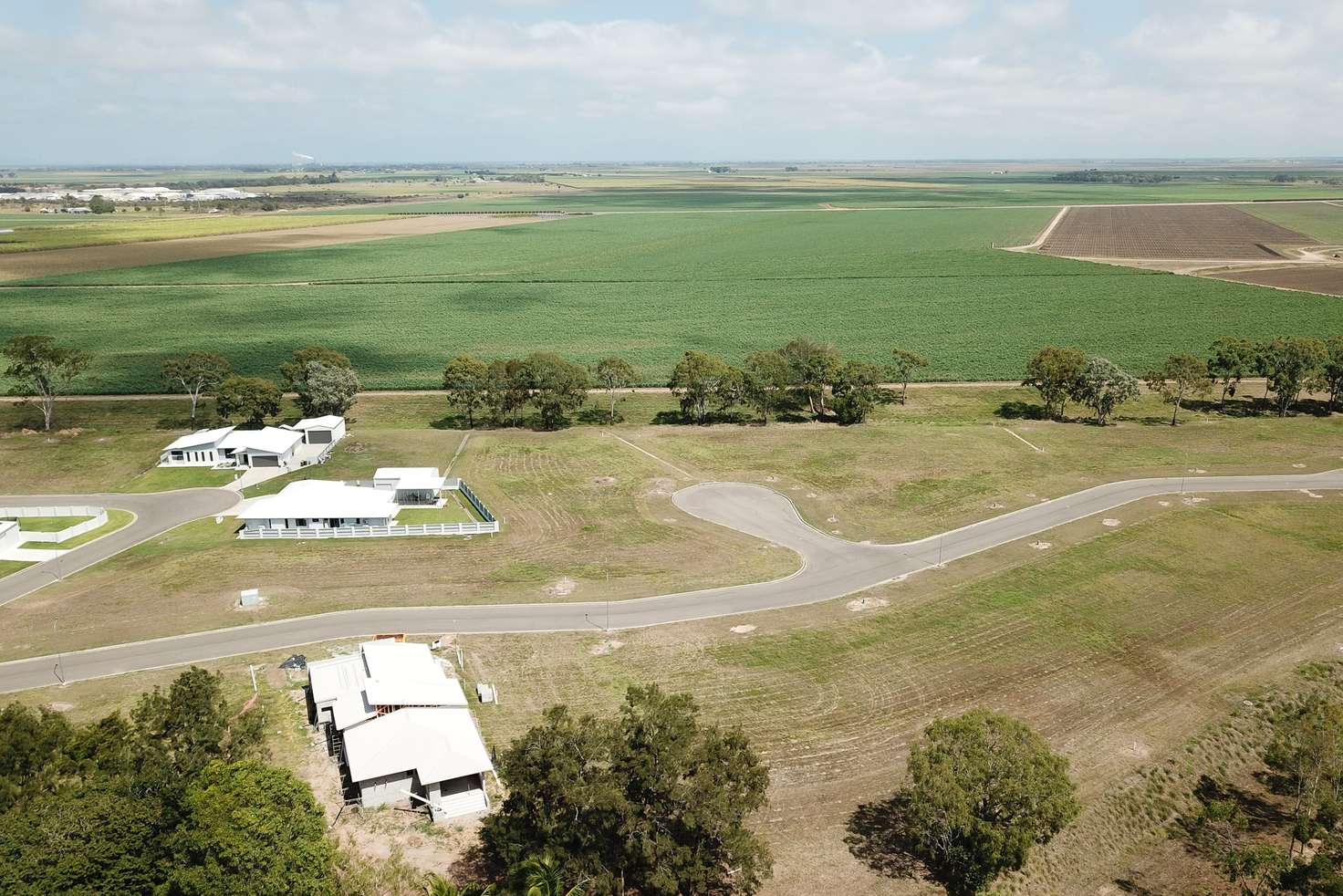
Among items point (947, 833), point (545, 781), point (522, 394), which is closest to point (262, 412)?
point (522, 394)

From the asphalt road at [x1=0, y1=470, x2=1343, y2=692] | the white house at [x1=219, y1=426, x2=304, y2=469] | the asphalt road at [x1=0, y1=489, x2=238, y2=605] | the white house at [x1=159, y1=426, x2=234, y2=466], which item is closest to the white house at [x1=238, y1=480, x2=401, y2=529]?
the asphalt road at [x1=0, y1=489, x2=238, y2=605]

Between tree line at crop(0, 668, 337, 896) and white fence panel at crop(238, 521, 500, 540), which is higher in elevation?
tree line at crop(0, 668, 337, 896)

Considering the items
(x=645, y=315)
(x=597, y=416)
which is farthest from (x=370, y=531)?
(x=645, y=315)

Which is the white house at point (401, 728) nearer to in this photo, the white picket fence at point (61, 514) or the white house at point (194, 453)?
the white picket fence at point (61, 514)

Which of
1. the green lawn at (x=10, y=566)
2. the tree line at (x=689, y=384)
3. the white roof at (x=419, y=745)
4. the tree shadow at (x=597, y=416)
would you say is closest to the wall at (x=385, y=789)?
the white roof at (x=419, y=745)

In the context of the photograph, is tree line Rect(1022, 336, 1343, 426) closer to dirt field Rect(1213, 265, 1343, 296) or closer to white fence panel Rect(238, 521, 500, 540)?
white fence panel Rect(238, 521, 500, 540)

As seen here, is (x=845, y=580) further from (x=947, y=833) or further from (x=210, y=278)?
(x=210, y=278)
